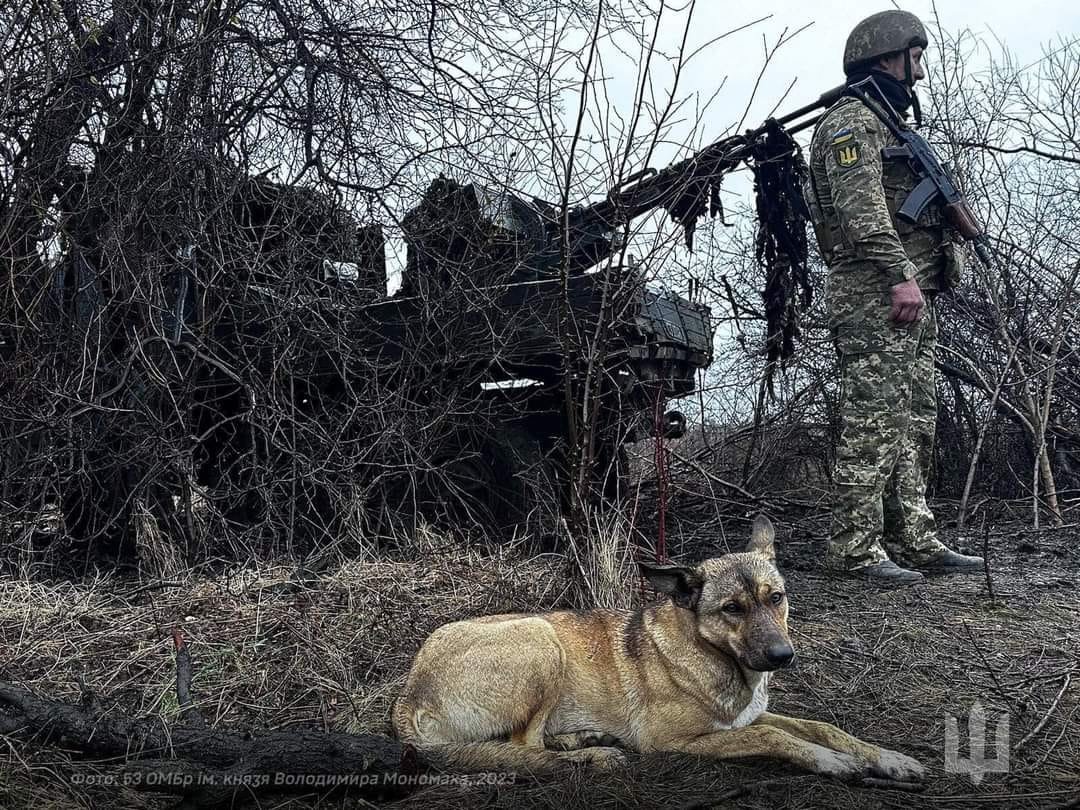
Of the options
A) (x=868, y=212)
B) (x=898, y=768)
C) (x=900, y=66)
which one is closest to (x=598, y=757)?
(x=898, y=768)

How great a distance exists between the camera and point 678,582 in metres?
3.56

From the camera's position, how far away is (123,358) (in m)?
5.97

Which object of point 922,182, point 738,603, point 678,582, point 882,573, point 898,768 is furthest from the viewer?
point 922,182

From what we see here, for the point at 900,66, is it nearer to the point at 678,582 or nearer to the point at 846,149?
the point at 846,149

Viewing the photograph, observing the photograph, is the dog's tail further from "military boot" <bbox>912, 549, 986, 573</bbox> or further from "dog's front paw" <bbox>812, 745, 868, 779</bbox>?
"military boot" <bbox>912, 549, 986, 573</bbox>

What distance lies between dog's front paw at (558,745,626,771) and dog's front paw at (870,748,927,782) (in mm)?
851

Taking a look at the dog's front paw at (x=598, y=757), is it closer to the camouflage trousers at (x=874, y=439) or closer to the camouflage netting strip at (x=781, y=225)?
the camouflage trousers at (x=874, y=439)

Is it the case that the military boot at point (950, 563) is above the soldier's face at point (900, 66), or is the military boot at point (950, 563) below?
below

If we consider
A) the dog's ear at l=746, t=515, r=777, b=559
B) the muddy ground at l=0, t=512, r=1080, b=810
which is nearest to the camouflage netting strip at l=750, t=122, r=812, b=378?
the muddy ground at l=0, t=512, r=1080, b=810

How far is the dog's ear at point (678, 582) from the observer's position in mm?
3514


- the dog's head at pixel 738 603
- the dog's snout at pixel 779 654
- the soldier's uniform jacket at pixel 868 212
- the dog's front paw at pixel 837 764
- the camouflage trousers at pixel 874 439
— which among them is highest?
the soldier's uniform jacket at pixel 868 212

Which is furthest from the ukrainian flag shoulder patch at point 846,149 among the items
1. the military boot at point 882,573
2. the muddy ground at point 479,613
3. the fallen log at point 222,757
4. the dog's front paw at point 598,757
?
the fallen log at point 222,757

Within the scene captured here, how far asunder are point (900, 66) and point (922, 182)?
81 centimetres

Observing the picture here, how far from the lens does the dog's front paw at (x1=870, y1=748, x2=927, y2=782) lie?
297 centimetres
